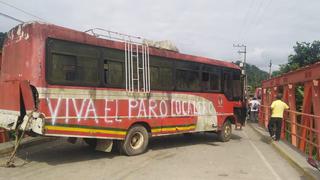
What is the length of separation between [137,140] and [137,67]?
201 centimetres

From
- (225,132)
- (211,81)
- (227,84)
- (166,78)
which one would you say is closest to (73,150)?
(166,78)

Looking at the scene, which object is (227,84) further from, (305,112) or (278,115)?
(305,112)

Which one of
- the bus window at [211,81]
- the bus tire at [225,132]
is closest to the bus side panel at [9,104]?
the bus window at [211,81]

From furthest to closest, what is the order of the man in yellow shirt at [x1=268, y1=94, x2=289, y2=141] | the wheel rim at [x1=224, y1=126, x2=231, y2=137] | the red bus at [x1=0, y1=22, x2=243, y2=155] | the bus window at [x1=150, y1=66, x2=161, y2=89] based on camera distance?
the wheel rim at [x1=224, y1=126, x2=231, y2=137] → the man in yellow shirt at [x1=268, y1=94, x2=289, y2=141] → the bus window at [x1=150, y1=66, x2=161, y2=89] → the red bus at [x1=0, y1=22, x2=243, y2=155]

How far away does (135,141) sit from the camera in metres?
12.0

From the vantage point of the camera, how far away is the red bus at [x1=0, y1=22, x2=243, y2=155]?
9.57 metres

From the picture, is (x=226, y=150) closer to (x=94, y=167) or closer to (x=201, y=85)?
(x=201, y=85)

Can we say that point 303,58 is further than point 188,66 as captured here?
Yes

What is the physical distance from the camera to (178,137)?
1694 centimetres

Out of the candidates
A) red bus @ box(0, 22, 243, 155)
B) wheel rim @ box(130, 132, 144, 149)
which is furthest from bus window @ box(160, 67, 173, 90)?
wheel rim @ box(130, 132, 144, 149)

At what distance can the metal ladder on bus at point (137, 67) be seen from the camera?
1161 centimetres

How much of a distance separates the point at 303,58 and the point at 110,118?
25.1 m

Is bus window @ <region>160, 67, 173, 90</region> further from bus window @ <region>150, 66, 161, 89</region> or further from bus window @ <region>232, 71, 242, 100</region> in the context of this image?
bus window @ <region>232, 71, 242, 100</region>

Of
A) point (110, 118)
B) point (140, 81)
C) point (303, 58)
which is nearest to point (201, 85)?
point (140, 81)
